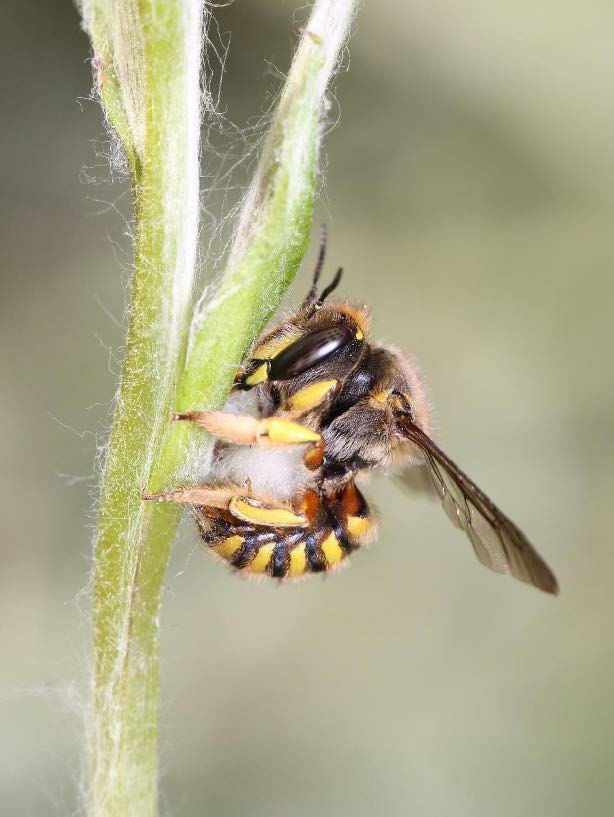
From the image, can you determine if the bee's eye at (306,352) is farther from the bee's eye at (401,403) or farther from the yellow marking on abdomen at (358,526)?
the yellow marking on abdomen at (358,526)

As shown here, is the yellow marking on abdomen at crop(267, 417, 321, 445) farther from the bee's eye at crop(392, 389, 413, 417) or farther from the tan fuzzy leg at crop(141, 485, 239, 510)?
the bee's eye at crop(392, 389, 413, 417)

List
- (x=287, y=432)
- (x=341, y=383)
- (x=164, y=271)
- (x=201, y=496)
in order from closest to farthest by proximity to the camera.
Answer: (x=164, y=271) < (x=201, y=496) < (x=287, y=432) < (x=341, y=383)

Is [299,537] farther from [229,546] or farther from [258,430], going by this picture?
[258,430]

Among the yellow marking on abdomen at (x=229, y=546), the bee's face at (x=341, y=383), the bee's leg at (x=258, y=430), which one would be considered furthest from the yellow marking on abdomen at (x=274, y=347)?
the yellow marking on abdomen at (x=229, y=546)

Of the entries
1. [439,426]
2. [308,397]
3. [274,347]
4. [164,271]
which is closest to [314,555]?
[308,397]

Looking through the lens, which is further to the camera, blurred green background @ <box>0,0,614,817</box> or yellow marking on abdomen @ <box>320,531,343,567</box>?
blurred green background @ <box>0,0,614,817</box>

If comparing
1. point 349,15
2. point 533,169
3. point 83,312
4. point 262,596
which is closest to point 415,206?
point 533,169

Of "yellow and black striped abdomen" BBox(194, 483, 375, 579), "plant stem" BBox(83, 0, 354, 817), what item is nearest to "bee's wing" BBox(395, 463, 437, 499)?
"yellow and black striped abdomen" BBox(194, 483, 375, 579)

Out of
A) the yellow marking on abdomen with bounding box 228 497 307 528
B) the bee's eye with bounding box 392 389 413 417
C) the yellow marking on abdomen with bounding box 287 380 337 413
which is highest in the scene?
the yellow marking on abdomen with bounding box 287 380 337 413

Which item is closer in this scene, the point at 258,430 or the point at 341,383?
the point at 258,430
